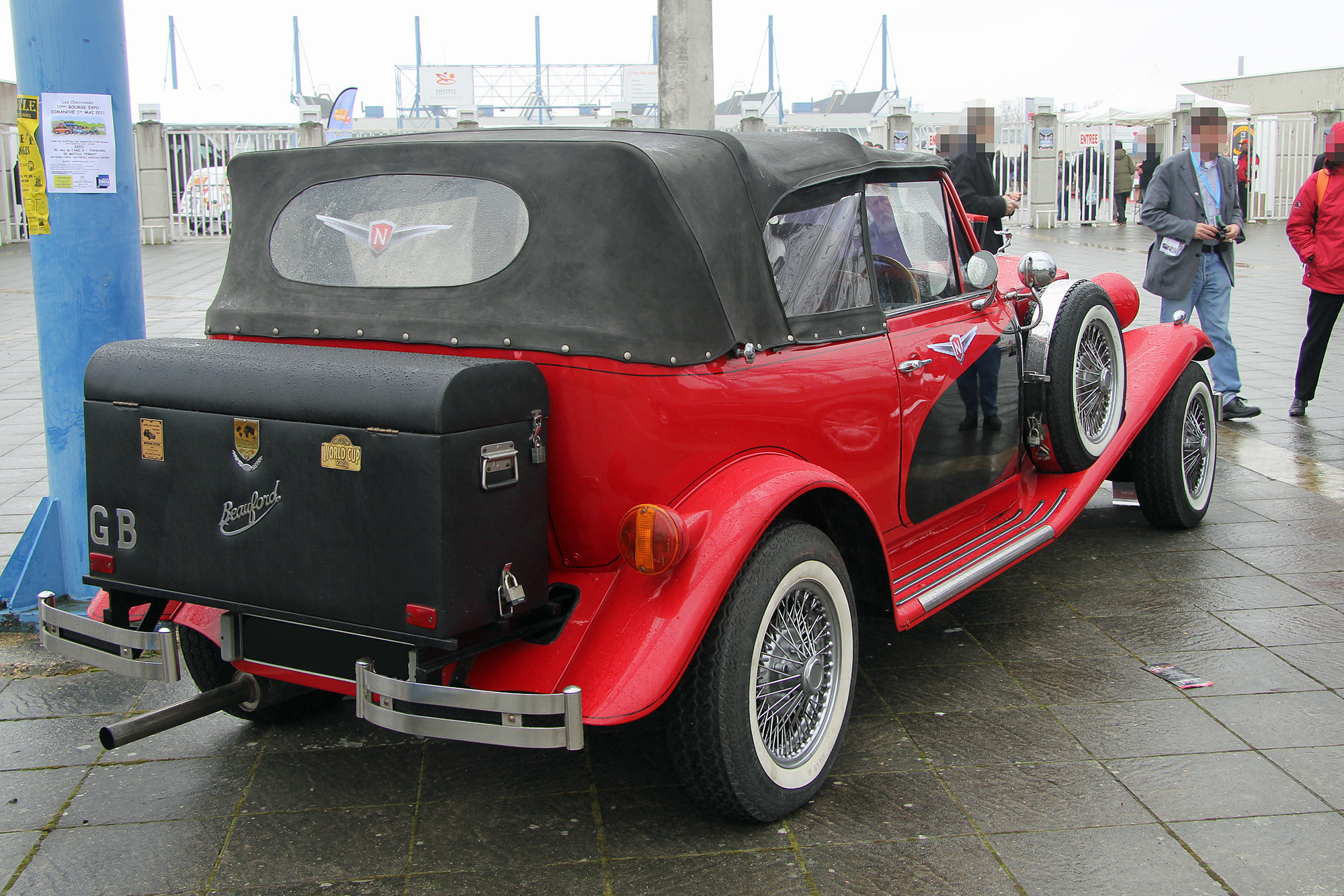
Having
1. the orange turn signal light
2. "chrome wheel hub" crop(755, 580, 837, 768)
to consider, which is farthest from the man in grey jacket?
the orange turn signal light

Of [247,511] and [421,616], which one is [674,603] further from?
[247,511]

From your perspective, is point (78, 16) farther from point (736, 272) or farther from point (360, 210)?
point (736, 272)

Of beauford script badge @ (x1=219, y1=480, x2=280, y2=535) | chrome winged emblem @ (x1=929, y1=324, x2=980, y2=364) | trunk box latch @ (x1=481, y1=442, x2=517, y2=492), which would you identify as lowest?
beauford script badge @ (x1=219, y1=480, x2=280, y2=535)

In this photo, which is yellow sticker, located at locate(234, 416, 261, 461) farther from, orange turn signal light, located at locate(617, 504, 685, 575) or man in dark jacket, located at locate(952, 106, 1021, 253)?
man in dark jacket, located at locate(952, 106, 1021, 253)

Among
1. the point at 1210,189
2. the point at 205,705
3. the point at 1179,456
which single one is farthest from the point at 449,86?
the point at 205,705

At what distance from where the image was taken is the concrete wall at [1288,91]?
31016 millimetres

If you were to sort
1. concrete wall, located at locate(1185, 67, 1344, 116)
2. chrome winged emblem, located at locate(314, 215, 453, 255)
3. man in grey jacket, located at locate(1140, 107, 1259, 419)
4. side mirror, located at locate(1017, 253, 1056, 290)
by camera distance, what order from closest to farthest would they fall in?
chrome winged emblem, located at locate(314, 215, 453, 255) → side mirror, located at locate(1017, 253, 1056, 290) → man in grey jacket, located at locate(1140, 107, 1259, 419) → concrete wall, located at locate(1185, 67, 1344, 116)

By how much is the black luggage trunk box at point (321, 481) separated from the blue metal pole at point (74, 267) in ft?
5.25

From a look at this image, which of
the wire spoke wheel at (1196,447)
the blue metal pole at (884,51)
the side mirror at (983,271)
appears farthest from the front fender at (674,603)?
the blue metal pole at (884,51)

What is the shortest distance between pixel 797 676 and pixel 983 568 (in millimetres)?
1089

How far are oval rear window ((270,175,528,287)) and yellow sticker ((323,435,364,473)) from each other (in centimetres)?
67

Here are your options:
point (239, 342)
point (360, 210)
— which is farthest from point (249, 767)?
point (360, 210)

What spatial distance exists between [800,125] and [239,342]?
46289 millimetres

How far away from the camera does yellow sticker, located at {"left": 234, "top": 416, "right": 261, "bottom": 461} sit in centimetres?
265
